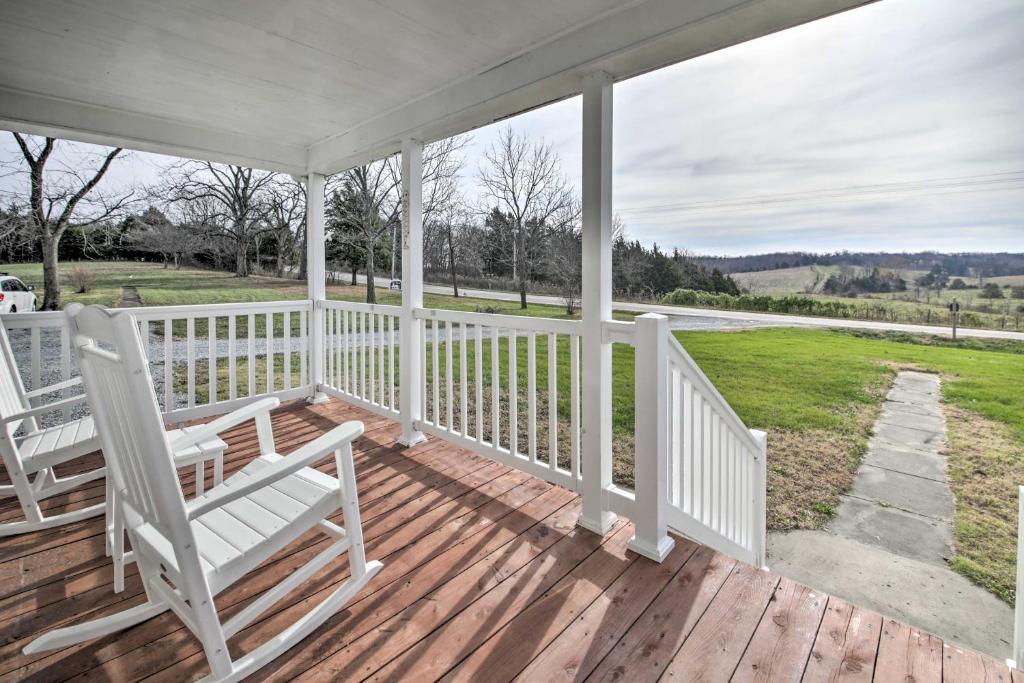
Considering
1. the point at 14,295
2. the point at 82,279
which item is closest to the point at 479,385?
the point at 82,279

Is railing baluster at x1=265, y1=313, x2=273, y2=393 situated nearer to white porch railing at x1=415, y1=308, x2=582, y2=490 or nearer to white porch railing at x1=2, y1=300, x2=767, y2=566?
white porch railing at x1=2, y1=300, x2=767, y2=566

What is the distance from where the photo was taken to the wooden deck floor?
144cm

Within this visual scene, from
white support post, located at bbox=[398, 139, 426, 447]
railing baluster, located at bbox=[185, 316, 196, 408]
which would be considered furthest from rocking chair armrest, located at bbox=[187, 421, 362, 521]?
railing baluster, located at bbox=[185, 316, 196, 408]

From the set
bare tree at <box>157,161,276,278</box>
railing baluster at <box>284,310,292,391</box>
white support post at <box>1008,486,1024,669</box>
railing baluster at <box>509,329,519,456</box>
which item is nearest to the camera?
white support post at <box>1008,486,1024,669</box>

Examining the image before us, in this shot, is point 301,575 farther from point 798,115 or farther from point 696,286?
point 798,115

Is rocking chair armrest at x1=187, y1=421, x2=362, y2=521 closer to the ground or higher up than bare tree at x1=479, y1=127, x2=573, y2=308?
closer to the ground

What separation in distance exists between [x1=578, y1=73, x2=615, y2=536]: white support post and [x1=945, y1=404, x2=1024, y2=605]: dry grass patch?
149 cm

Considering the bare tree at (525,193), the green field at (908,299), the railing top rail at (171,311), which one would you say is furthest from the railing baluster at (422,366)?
the green field at (908,299)

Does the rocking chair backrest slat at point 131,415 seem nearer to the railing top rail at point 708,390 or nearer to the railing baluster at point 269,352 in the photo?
the railing top rail at point 708,390

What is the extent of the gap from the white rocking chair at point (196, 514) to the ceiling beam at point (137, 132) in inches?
103

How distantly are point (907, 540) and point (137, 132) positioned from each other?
5152 mm

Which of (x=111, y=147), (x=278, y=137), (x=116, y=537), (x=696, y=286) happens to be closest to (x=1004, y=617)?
(x=696, y=286)

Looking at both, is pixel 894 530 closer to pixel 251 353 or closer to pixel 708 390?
pixel 708 390

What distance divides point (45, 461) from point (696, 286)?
9.61ft
